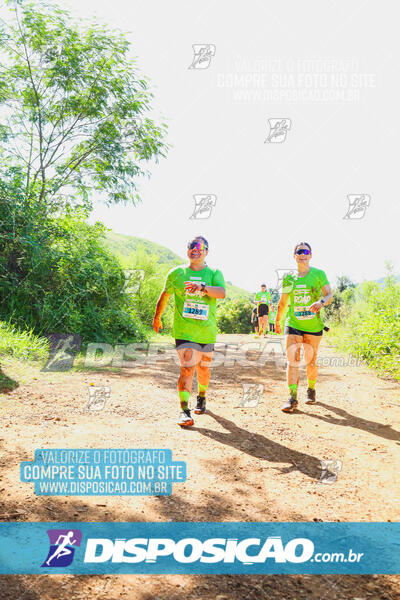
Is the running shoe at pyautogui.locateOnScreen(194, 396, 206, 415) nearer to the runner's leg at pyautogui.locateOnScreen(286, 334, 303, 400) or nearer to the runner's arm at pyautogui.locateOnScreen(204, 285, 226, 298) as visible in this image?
the runner's leg at pyautogui.locateOnScreen(286, 334, 303, 400)

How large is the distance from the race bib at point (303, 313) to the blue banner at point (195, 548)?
138 inches

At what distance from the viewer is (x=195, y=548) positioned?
2469 mm

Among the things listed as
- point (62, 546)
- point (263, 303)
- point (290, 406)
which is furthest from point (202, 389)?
point (263, 303)

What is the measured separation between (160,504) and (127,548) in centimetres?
54

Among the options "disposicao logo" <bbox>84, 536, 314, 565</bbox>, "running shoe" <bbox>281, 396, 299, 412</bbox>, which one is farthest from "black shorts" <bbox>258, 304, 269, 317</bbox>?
"disposicao logo" <bbox>84, 536, 314, 565</bbox>

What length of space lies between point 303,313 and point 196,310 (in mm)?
1801

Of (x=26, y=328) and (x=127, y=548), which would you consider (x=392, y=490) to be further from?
(x=26, y=328)

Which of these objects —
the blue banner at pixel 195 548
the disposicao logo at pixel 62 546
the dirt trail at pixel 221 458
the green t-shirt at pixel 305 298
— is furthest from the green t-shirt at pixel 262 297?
the disposicao logo at pixel 62 546

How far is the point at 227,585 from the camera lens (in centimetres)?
217

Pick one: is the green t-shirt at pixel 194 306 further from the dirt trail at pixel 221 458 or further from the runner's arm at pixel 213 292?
the dirt trail at pixel 221 458

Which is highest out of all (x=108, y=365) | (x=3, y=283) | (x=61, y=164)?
(x=61, y=164)

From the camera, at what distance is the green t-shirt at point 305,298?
600 centimetres

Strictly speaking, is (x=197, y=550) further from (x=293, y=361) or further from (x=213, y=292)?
(x=293, y=361)

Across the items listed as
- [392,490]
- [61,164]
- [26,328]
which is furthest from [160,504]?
[61,164]
